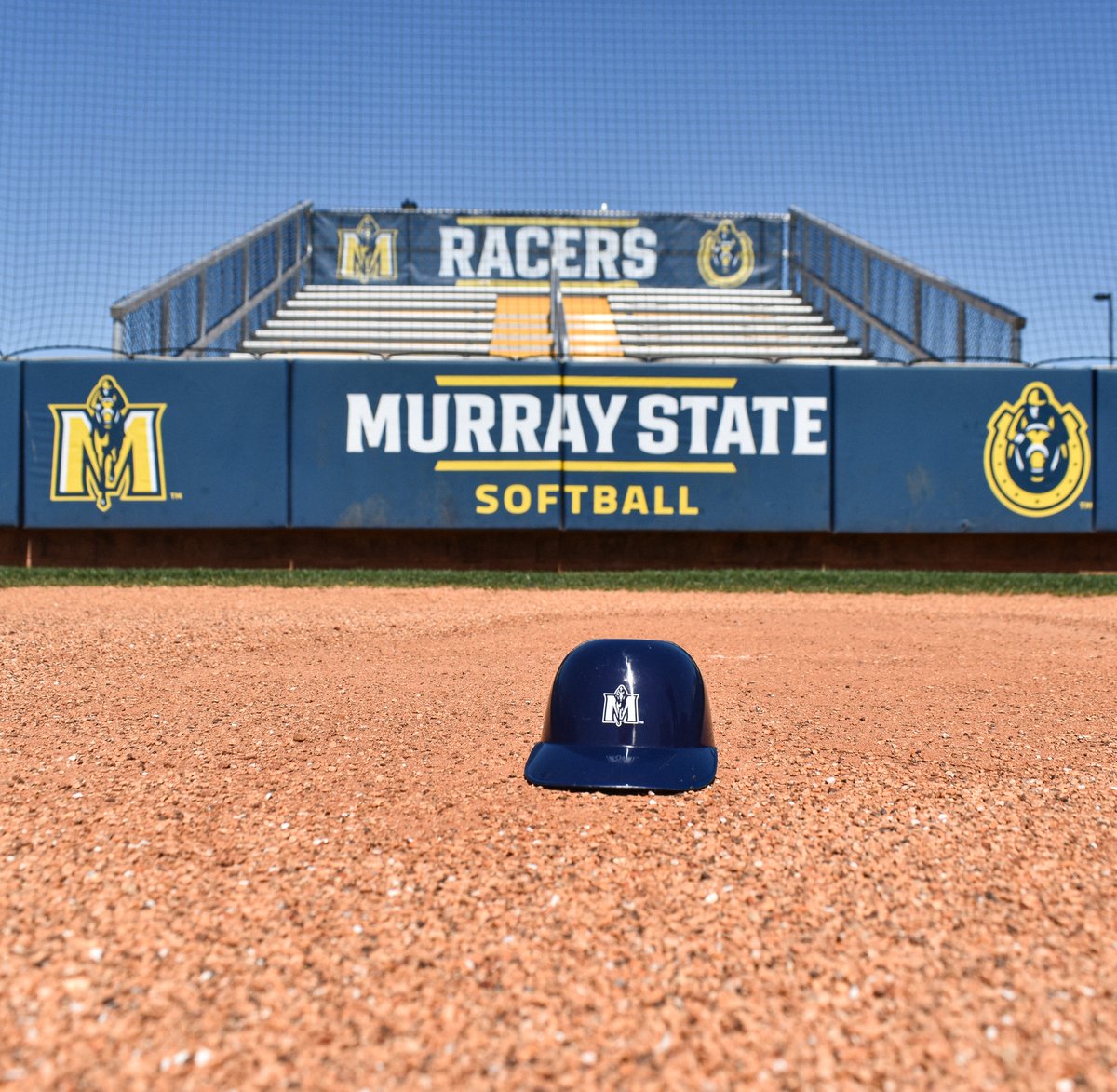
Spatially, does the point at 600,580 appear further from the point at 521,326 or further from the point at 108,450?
the point at 521,326

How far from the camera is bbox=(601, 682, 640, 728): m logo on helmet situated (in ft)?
9.43

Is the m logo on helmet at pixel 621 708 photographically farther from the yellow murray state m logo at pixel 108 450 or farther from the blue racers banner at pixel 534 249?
the blue racers banner at pixel 534 249

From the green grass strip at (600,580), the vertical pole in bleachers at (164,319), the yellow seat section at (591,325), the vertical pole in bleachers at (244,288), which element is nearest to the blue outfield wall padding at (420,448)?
the green grass strip at (600,580)

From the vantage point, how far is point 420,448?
31.6ft

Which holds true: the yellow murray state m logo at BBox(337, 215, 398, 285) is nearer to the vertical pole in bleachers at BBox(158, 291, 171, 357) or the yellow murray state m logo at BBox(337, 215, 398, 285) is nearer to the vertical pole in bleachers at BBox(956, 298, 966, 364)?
the vertical pole in bleachers at BBox(158, 291, 171, 357)

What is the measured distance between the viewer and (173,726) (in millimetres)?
3486

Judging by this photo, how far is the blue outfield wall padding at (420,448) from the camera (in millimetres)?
9570

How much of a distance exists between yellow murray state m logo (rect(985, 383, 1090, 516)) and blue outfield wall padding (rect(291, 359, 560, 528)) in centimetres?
452

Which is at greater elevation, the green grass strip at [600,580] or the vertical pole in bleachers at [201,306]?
the vertical pole in bleachers at [201,306]

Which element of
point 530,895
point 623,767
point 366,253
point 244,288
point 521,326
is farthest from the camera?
point 366,253

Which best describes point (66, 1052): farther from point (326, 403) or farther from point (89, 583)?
point (326, 403)

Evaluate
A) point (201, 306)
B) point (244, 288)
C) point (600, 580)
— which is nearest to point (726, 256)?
point (244, 288)

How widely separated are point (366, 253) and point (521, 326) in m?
3.67

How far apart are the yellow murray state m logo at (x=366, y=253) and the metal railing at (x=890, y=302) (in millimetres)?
7569
